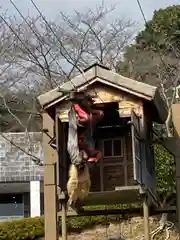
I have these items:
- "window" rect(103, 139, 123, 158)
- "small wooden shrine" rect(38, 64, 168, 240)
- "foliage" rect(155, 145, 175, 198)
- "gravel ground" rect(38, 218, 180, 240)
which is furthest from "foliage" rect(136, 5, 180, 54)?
"small wooden shrine" rect(38, 64, 168, 240)

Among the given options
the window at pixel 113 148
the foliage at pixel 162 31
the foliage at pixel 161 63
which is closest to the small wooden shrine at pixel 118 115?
the window at pixel 113 148

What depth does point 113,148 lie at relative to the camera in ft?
32.1

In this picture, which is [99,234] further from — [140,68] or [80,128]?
[80,128]

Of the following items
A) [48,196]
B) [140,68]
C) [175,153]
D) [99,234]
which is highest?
[140,68]

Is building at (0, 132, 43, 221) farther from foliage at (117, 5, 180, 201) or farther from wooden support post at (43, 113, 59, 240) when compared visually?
wooden support post at (43, 113, 59, 240)

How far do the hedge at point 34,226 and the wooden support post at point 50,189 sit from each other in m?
8.41

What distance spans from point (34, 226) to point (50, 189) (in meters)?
8.73

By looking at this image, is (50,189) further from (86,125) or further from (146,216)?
(146,216)

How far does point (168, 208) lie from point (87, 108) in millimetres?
2530

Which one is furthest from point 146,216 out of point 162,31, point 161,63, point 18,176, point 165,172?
point 162,31

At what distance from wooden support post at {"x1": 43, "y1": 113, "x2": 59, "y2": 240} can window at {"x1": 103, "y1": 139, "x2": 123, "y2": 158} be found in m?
0.92

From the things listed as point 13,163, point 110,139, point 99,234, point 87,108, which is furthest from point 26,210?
point 87,108

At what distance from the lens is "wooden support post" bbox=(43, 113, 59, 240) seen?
9.30m

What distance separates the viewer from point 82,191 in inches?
332
